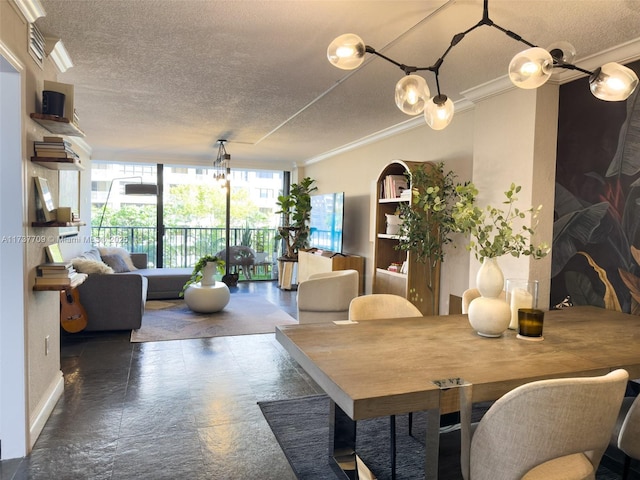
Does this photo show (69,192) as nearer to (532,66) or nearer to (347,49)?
(347,49)

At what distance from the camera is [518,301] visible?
2.11 meters

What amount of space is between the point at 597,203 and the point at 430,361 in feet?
6.76

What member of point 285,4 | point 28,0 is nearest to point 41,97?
point 28,0

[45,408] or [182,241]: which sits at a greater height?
[182,241]

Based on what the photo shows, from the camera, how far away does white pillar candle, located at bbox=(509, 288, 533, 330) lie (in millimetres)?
2080

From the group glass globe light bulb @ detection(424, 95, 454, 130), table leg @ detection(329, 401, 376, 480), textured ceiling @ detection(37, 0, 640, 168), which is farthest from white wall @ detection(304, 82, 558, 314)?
table leg @ detection(329, 401, 376, 480)

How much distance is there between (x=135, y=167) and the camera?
8234 millimetres

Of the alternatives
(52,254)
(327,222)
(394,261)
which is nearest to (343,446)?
(52,254)

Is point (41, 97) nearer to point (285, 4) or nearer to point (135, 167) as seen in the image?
point (285, 4)

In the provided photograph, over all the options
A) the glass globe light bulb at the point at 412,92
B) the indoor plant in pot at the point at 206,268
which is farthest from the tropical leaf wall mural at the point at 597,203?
the indoor plant in pot at the point at 206,268

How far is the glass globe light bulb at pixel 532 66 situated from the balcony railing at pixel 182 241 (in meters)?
7.58

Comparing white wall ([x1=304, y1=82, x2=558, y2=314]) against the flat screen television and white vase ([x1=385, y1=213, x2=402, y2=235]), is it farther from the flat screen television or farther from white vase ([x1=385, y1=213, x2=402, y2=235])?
the flat screen television

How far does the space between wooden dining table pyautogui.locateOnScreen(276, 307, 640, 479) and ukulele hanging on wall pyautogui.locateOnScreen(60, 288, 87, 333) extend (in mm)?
3364

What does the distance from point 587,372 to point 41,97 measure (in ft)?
10.3
